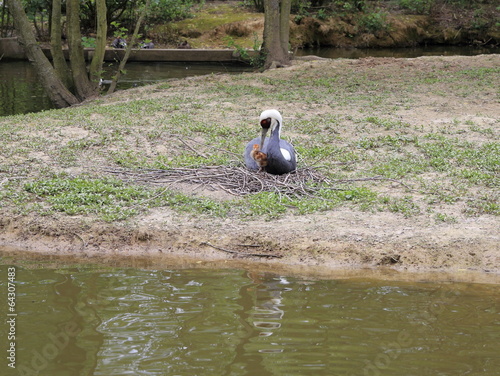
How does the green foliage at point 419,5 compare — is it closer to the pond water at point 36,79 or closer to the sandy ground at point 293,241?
the pond water at point 36,79

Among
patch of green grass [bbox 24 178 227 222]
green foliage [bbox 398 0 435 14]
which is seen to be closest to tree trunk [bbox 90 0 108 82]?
patch of green grass [bbox 24 178 227 222]

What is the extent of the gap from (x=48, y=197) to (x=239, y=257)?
2.39 m

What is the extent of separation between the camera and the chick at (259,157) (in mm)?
7547

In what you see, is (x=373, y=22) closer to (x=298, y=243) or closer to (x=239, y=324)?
(x=298, y=243)

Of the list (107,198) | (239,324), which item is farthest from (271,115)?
(239,324)

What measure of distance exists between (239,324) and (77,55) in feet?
36.3

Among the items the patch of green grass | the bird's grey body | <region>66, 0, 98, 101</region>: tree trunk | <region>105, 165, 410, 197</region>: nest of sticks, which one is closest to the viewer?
the patch of green grass

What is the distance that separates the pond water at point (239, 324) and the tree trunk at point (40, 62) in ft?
28.8

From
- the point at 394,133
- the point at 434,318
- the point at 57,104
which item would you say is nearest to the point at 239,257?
the point at 434,318

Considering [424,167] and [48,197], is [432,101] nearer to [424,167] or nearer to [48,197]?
[424,167]

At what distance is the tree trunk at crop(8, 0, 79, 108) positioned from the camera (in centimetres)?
1349

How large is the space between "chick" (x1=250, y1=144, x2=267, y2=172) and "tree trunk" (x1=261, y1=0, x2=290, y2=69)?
878cm

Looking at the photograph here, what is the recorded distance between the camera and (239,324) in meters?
4.89

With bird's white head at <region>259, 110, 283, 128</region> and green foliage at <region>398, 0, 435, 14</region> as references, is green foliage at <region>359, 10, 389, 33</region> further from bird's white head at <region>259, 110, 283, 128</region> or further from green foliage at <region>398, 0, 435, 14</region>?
bird's white head at <region>259, 110, 283, 128</region>
